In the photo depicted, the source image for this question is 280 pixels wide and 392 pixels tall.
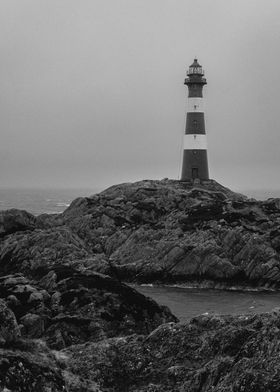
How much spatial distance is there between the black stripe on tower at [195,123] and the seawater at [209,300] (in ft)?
97.9

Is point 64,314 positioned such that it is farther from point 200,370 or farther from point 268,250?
point 268,250

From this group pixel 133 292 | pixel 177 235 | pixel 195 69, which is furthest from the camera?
pixel 195 69

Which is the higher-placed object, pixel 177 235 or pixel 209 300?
pixel 177 235

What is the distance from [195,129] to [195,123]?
599mm

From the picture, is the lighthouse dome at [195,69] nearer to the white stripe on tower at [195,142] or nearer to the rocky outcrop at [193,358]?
the white stripe on tower at [195,142]

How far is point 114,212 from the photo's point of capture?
53906mm

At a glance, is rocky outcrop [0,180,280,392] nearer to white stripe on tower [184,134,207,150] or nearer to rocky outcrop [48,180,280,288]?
rocky outcrop [48,180,280,288]

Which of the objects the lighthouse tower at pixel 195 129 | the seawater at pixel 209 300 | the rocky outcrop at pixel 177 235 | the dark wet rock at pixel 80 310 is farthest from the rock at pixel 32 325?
the lighthouse tower at pixel 195 129

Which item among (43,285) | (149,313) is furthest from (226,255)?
(149,313)

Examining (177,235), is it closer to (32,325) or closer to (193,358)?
(32,325)

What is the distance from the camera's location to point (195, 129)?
6912cm

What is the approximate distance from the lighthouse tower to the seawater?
2878cm

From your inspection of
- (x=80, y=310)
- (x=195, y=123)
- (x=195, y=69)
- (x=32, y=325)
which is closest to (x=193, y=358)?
(x=32, y=325)

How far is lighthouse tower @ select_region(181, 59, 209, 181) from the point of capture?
6912 cm
